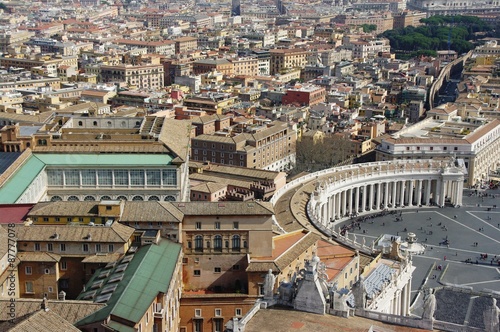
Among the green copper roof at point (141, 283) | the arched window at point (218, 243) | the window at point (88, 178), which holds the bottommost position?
the arched window at point (218, 243)

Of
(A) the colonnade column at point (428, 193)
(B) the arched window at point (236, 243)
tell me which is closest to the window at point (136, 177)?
(B) the arched window at point (236, 243)

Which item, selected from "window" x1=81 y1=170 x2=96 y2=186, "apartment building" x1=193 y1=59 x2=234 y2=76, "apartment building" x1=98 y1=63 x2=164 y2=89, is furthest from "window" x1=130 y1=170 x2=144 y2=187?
"apartment building" x1=193 y1=59 x2=234 y2=76

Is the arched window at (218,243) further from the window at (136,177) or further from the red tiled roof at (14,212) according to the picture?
the red tiled roof at (14,212)

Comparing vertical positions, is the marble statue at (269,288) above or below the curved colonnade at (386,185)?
above

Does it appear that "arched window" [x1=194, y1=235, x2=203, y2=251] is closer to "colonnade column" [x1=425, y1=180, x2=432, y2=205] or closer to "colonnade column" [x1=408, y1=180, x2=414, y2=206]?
"colonnade column" [x1=408, y1=180, x2=414, y2=206]

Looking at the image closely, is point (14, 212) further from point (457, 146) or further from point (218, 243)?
point (457, 146)

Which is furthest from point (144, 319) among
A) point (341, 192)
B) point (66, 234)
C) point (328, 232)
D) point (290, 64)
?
point (290, 64)

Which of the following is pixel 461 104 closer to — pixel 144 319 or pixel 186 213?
pixel 186 213
